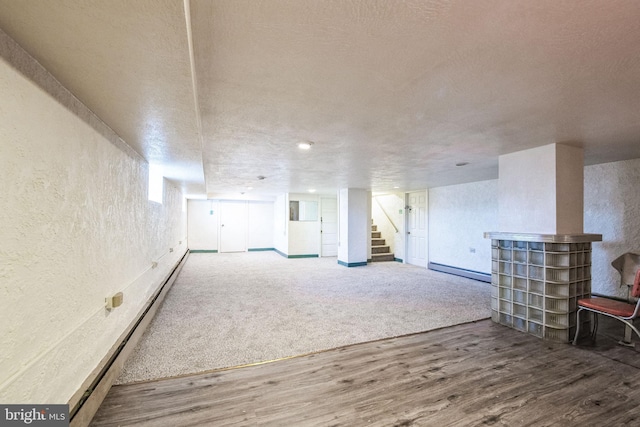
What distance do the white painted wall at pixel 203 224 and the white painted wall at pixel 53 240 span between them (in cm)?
818

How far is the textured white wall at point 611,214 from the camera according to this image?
12.8 feet

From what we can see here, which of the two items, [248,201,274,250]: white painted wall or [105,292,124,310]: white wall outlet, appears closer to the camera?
[105,292,124,310]: white wall outlet

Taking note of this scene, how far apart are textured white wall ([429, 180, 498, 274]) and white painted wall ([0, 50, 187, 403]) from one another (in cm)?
631

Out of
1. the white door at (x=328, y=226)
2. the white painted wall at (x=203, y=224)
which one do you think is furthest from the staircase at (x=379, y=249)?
the white painted wall at (x=203, y=224)

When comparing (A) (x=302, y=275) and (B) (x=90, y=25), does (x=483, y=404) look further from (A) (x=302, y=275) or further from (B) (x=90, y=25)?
(A) (x=302, y=275)

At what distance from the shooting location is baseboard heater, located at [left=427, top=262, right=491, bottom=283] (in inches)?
230

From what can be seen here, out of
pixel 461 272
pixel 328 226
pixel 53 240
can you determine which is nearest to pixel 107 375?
pixel 53 240

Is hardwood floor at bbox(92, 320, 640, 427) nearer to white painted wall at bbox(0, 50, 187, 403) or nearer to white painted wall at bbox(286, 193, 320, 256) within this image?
white painted wall at bbox(0, 50, 187, 403)

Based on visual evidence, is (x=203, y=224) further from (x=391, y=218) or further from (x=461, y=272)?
(x=461, y=272)

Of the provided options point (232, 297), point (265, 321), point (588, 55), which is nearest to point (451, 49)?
point (588, 55)

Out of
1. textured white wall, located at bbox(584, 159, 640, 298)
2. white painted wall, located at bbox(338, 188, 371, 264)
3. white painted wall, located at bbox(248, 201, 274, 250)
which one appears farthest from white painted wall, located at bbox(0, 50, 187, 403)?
white painted wall, located at bbox(248, 201, 274, 250)

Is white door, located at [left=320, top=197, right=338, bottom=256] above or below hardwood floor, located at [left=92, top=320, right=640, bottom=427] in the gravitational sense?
above

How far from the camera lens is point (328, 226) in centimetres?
974

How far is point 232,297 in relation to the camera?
14.9 ft
